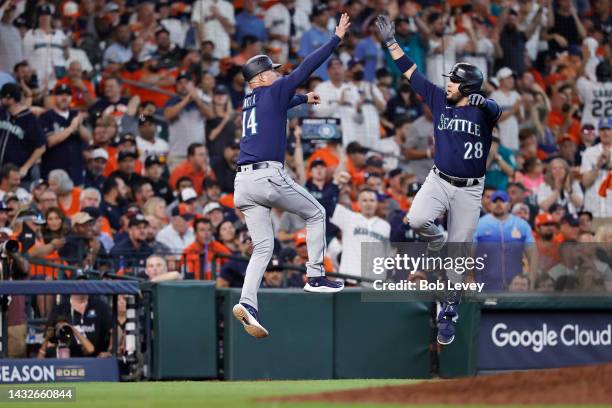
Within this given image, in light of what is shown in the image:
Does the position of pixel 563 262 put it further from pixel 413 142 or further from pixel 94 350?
pixel 94 350

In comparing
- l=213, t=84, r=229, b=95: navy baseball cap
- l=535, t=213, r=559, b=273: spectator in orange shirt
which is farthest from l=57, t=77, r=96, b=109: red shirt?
l=535, t=213, r=559, b=273: spectator in orange shirt

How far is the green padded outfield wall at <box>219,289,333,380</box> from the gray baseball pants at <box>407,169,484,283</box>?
2937mm

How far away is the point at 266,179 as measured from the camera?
30.9 ft

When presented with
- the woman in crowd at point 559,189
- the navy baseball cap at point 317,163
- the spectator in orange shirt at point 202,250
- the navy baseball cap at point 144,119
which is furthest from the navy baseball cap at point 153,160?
the woman in crowd at point 559,189

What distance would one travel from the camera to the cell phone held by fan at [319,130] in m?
15.6

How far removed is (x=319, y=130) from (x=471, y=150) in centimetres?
583

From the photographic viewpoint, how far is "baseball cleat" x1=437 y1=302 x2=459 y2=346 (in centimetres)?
993

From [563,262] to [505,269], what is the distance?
740mm

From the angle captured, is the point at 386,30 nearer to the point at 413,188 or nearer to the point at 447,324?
the point at 447,324

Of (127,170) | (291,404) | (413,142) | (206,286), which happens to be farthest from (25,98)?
(291,404)

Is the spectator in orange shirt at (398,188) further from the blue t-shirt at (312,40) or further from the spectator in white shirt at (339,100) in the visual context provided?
the blue t-shirt at (312,40)

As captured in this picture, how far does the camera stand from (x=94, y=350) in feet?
40.0

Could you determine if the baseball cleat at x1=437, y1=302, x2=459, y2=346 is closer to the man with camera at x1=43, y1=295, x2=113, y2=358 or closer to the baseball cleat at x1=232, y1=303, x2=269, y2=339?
the baseball cleat at x1=232, y1=303, x2=269, y2=339

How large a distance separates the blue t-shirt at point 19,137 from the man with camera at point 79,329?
284 cm
